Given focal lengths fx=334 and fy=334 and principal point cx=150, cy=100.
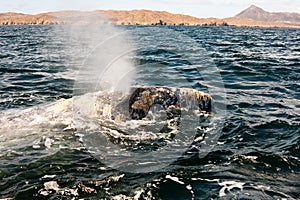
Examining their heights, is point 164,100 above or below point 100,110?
above

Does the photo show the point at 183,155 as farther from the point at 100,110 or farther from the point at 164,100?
the point at 100,110

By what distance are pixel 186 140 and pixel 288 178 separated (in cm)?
348

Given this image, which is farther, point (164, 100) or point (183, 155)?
point (164, 100)

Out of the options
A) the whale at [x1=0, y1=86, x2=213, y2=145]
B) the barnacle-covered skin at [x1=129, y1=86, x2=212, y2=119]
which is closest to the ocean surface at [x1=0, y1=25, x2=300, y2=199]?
the whale at [x1=0, y1=86, x2=213, y2=145]

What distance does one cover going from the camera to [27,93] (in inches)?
666

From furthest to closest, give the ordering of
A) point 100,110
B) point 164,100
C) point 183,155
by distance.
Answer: point 164,100 < point 100,110 < point 183,155

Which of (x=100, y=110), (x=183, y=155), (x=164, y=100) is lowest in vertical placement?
(x=183, y=155)

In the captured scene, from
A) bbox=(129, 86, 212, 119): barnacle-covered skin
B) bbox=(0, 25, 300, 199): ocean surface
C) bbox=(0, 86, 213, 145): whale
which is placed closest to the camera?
bbox=(0, 25, 300, 199): ocean surface

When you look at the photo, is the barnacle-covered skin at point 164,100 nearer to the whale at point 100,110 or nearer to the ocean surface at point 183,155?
the whale at point 100,110

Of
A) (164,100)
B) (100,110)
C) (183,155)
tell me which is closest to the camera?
(183,155)

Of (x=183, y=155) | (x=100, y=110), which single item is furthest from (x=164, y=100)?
(x=183, y=155)

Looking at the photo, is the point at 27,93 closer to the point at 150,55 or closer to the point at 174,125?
the point at 174,125

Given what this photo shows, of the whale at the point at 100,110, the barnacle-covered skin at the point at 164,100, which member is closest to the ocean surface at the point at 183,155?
the whale at the point at 100,110

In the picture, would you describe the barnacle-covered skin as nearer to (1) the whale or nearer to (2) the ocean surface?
(1) the whale
